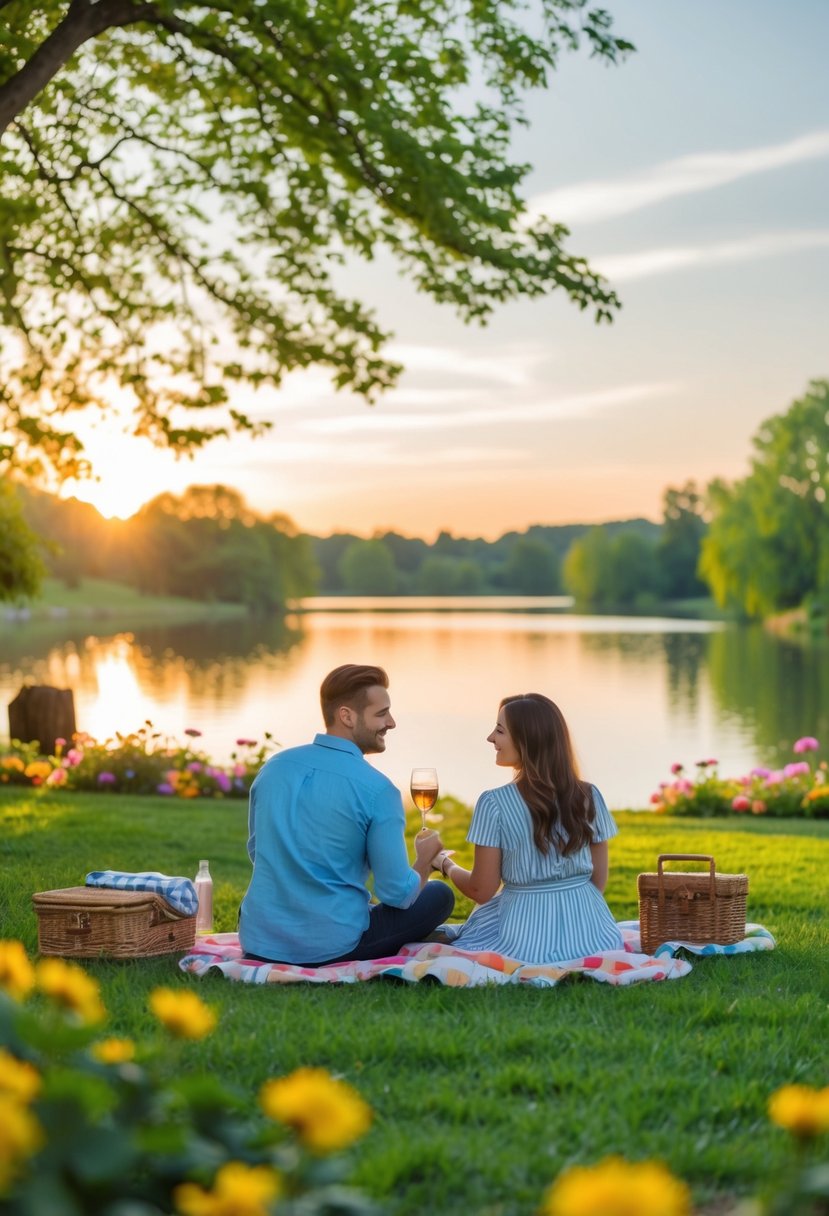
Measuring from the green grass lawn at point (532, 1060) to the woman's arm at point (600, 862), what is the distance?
56 centimetres

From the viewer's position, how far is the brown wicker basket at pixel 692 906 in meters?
5.87

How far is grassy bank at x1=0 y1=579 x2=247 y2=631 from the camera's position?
92000 mm

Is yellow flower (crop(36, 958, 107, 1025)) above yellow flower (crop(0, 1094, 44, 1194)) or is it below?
above

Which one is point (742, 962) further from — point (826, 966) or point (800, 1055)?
point (800, 1055)

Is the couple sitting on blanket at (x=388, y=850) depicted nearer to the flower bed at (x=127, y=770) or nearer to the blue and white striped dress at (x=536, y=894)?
the blue and white striped dress at (x=536, y=894)

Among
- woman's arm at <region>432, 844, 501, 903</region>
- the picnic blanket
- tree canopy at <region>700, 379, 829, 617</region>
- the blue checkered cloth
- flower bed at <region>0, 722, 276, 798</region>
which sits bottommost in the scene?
flower bed at <region>0, 722, 276, 798</region>

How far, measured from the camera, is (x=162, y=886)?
5.82 meters

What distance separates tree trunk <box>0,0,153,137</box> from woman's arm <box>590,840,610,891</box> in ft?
19.8

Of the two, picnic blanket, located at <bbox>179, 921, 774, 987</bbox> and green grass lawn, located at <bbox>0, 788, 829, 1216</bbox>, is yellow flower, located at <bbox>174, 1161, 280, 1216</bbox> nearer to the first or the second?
green grass lawn, located at <bbox>0, 788, 829, 1216</bbox>

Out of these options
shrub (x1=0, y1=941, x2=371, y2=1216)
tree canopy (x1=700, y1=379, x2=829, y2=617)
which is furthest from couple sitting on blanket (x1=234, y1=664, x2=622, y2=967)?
tree canopy (x1=700, y1=379, x2=829, y2=617)

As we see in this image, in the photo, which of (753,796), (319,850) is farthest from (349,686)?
(753,796)

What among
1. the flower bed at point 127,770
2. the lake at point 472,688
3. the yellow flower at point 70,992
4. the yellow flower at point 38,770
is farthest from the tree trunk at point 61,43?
the lake at point 472,688

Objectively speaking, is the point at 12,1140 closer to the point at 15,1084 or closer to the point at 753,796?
the point at 15,1084

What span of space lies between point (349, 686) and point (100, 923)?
1477 mm
